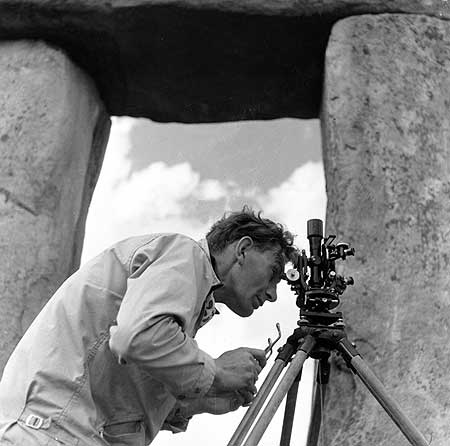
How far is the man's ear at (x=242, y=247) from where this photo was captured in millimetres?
3025

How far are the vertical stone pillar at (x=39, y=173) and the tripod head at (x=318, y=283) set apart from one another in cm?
Answer: 130

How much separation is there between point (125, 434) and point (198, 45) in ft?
7.51

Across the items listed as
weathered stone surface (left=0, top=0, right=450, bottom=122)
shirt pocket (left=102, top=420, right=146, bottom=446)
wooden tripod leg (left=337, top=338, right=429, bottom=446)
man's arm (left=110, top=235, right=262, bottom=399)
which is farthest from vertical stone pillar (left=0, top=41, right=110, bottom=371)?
wooden tripod leg (left=337, top=338, right=429, bottom=446)

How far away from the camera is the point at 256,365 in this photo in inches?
114

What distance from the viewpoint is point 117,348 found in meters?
2.48

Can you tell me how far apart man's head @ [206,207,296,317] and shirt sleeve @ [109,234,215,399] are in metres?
0.25

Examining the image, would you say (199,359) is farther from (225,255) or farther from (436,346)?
(436,346)

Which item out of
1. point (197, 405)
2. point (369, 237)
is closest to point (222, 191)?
point (369, 237)

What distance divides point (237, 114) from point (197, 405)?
225 centimetres

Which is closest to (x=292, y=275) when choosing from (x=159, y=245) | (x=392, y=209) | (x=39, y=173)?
(x=159, y=245)

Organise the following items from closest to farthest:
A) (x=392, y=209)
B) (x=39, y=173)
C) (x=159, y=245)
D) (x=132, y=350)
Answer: (x=132, y=350)
(x=159, y=245)
(x=392, y=209)
(x=39, y=173)

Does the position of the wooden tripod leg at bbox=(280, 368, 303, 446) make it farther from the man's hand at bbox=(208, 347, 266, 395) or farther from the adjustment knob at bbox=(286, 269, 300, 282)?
the adjustment knob at bbox=(286, 269, 300, 282)

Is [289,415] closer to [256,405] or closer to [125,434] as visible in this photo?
[256,405]

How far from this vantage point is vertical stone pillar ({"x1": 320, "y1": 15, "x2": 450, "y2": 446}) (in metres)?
3.44
